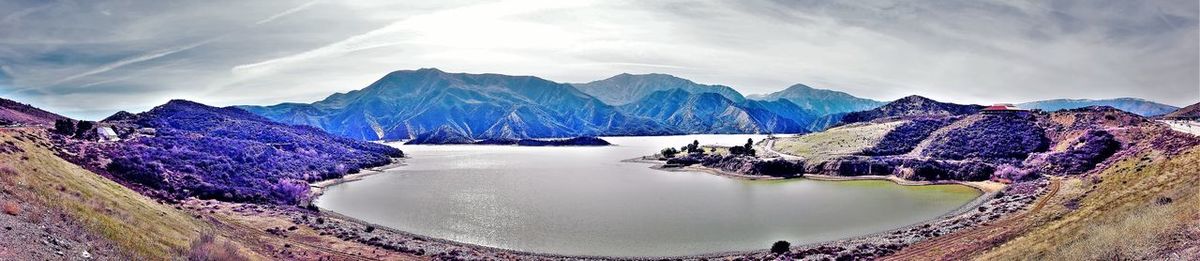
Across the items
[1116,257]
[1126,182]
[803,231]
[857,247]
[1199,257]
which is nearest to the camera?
[1199,257]

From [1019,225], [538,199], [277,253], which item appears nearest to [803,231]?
[1019,225]

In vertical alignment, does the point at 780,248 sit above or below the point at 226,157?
below

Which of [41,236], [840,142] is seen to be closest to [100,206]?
[41,236]

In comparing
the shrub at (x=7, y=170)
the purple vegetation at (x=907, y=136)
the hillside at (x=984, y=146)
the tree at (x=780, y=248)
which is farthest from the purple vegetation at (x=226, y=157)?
the purple vegetation at (x=907, y=136)

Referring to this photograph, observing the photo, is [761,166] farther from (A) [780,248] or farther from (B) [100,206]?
(B) [100,206]

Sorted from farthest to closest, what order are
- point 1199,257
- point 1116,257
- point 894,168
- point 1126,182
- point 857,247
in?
point 894,168 < point 1126,182 < point 857,247 < point 1116,257 < point 1199,257

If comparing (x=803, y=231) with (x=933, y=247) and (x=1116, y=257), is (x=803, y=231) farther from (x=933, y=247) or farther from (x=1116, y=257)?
(x=1116, y=257)
